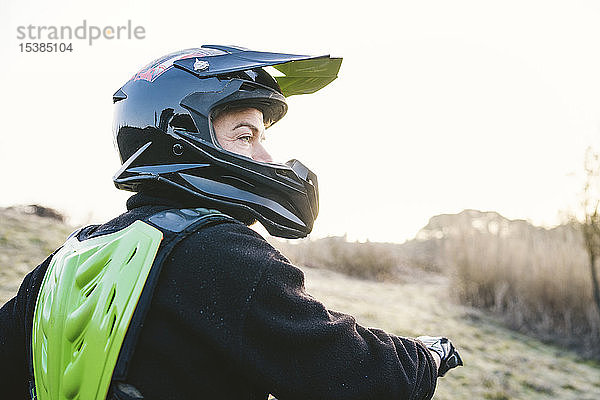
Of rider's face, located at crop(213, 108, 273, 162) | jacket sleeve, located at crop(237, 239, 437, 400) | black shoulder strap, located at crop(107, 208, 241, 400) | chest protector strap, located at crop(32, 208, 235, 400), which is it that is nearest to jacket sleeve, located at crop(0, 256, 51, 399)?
chest protector strap, located at crop(32, 208, 235, 400)

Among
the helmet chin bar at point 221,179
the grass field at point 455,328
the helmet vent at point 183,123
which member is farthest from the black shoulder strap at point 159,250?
the grass field at point 455,328

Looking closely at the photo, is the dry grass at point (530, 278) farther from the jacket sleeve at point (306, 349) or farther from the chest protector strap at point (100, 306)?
the chest protector strap at point (100, 306)

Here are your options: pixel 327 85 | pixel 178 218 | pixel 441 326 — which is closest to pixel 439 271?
pixel 441 326

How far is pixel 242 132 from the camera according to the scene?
1571mm

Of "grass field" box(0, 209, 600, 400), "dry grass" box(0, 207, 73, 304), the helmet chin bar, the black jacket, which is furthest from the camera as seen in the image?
"grass field" box(0, 209, 600, 400)

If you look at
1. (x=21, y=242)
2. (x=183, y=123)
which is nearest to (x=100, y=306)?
(x=183, y=123)

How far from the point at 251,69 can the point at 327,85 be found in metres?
0.53

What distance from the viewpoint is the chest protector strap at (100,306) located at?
114 cm

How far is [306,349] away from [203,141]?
0.66 meters

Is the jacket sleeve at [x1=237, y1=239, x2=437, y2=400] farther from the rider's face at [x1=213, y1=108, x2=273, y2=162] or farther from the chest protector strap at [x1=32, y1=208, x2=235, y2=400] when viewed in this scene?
the rider's face at [x1=213, y1=108, x2=273, y2=162]

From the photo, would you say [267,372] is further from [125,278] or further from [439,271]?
[439,271]

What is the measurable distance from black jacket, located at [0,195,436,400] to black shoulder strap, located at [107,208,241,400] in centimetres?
2

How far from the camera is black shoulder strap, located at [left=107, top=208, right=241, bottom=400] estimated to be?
1.13m

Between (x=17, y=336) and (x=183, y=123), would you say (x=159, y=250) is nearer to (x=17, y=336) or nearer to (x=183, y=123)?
(x=183, y=123)
